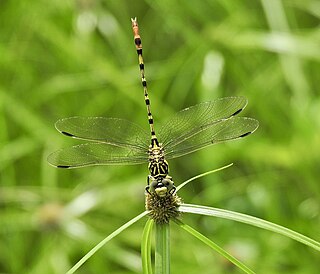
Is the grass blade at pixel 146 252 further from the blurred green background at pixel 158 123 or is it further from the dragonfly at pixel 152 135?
the blurred green background at pixel 158 123

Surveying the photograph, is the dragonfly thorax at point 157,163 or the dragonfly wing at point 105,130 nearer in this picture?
the dragonfly thorax at point 157,163

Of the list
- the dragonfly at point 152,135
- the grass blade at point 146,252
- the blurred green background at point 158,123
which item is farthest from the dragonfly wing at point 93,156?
the blurred green background at point 158,123

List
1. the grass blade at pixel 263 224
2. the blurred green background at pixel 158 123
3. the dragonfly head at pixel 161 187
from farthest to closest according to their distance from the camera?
the blurred green background at pixel 158 123, the dragonfly head at pixel 161 187, the grass blade at pixel 263 224

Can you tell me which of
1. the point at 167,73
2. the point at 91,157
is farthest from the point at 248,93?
the point at 91,157

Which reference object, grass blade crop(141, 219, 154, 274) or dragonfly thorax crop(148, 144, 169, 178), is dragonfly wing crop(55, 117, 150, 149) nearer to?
dragonfly thorax crop(148, 144, 169, 178)

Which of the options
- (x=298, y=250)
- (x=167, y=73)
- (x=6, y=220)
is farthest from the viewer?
(x=167, y=73)

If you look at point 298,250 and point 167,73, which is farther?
point 167,73

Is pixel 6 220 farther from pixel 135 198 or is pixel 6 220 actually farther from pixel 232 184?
pixel 232 184

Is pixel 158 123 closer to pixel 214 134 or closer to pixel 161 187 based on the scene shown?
pixel 214 134
